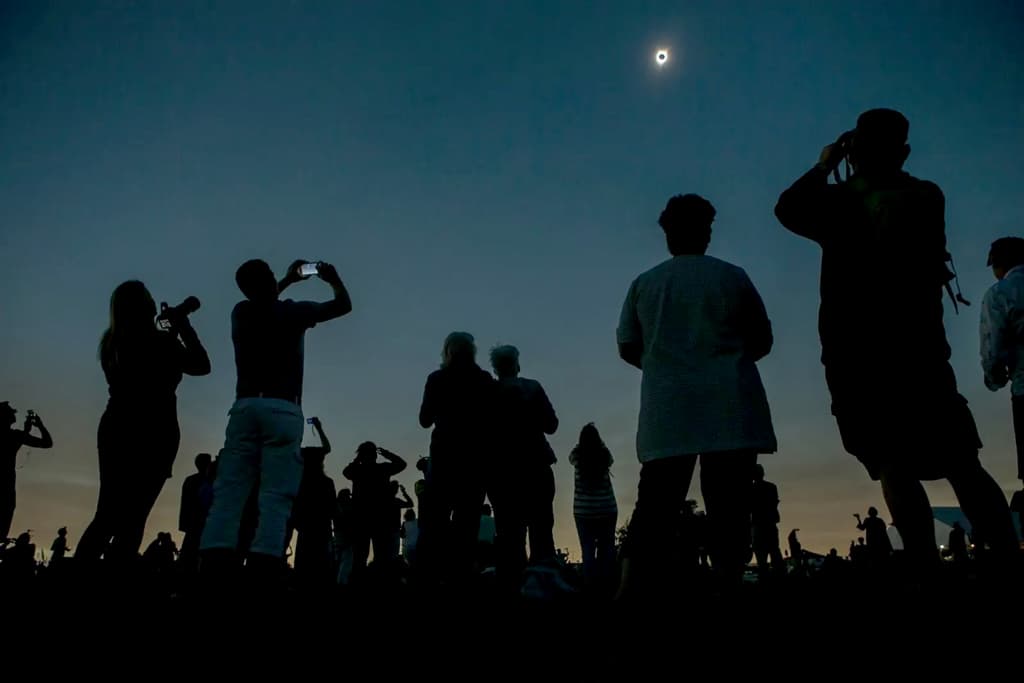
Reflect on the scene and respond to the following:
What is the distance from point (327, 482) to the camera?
28.8 feet

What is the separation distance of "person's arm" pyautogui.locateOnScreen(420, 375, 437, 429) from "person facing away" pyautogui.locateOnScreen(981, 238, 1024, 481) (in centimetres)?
364

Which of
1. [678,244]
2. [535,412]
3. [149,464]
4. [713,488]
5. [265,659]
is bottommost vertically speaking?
[265,659]

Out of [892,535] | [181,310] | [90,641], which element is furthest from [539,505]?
[892,535]

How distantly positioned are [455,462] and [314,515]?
4.13 metres

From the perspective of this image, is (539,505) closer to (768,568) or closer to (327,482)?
(327,482)

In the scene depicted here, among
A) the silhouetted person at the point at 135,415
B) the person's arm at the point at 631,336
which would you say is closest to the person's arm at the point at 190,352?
the silhouetted person at the point at 135,415

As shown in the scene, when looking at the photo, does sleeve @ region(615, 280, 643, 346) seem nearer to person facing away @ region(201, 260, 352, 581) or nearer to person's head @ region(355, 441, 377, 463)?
person facing away @ region(201, 260, 352, 581)

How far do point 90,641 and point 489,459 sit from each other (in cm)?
299

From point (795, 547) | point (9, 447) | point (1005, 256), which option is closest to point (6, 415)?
point (9, 447)

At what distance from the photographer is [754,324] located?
315cm

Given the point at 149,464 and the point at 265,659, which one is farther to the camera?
the point at 149,464

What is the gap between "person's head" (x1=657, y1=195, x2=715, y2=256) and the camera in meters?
3.35

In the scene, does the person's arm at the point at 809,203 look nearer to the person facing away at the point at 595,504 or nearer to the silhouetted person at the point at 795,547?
the person facing away at the point at 595,504

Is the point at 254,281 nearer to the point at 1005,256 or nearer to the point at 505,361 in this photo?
the point at 505,361
